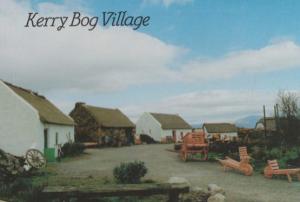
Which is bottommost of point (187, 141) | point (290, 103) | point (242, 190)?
point (242, 190)

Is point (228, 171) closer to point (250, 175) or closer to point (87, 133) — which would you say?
point (250, 175)

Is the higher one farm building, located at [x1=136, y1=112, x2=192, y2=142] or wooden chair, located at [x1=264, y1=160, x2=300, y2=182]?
farm building, located at [x1=136, y1=112, x2=192, y2=142]

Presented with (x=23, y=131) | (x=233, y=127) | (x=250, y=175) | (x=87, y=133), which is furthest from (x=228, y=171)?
(x=233, y=127)

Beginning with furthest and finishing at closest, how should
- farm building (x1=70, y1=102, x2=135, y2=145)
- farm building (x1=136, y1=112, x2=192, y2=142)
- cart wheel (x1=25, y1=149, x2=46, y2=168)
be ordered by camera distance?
farm building (x1=136, y1=112, x2=192, y2=142)
farm building (x1=70, y1=102, x2=135, y2=145)
cart wheel (x1=25, y1=149, x2=46, y2=168)

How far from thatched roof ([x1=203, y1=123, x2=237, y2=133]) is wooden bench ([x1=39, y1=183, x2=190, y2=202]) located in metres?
75.7

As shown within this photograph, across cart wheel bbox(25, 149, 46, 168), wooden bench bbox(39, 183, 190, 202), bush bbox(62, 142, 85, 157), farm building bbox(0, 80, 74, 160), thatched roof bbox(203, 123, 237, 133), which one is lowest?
wooden bench bbox(39, 183, 190, 202)

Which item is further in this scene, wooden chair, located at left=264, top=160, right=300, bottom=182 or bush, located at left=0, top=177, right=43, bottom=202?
A: wooden chair, located at left=264, top=160, right=300, bottom=182

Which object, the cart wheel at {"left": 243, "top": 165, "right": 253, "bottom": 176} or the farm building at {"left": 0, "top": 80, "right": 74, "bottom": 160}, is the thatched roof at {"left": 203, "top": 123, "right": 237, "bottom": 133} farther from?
the cart wheel at {"left": 243, "top": 165, "right": 253, "bottom": 176}

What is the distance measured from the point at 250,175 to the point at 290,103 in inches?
670

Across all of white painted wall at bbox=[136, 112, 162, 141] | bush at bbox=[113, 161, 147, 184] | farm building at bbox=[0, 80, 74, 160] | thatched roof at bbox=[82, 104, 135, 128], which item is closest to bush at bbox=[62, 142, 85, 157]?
farm building at bbox=[0, 80, 74, 160]

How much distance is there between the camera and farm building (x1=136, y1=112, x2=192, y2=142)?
6831 centimetres

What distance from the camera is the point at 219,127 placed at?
87812 mm

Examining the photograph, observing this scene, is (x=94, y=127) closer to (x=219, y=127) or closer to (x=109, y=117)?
(x=109, y=117)

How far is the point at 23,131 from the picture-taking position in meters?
25.0
